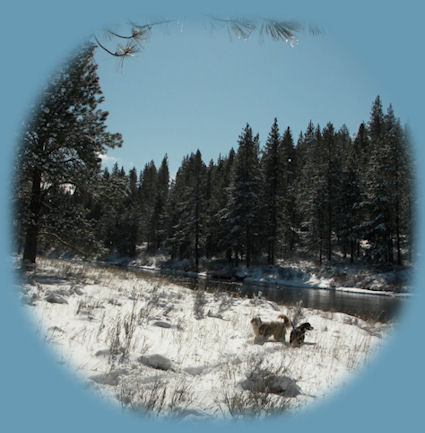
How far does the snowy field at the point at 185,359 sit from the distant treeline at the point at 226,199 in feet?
15.5

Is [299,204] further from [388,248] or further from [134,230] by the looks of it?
[134,230]

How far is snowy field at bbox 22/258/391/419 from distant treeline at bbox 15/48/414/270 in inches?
186

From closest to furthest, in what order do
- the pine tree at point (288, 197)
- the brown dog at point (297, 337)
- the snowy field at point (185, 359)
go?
the snowy field at point (185, 359) → the brown dog at point (297, 337) → the pine tree at point (288, 197)

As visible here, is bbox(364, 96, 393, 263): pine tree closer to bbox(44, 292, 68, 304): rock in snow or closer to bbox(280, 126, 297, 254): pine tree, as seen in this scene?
bbox(280, 126, 297, 254): pine tree

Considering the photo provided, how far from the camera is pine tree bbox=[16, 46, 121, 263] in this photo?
9.26 m

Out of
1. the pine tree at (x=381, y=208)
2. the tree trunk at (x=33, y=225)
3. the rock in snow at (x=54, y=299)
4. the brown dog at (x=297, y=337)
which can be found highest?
the pine tree at (x=381, y=208)

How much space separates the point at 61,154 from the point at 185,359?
9306 millimetres

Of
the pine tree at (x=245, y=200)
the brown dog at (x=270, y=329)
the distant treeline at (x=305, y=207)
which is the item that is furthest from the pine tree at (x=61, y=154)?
the pine tree at (x=245, y=200)

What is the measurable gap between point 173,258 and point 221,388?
4660 centimetres

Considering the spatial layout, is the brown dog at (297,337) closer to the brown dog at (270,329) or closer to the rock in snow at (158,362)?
the brown dog at (270,329)

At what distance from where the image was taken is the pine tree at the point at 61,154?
30.4ft

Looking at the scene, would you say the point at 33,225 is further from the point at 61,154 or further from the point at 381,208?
the point at 381,208

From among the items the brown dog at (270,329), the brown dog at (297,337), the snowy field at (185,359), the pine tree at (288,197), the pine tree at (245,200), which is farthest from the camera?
the pine tree at (288,197)

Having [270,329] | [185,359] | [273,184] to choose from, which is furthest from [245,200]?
[185,359]
